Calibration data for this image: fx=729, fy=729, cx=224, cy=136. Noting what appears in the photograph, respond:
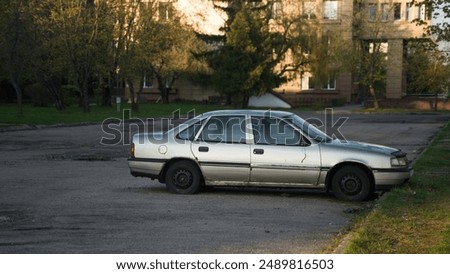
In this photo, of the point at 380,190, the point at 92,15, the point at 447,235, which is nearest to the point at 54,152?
the point at 380,190

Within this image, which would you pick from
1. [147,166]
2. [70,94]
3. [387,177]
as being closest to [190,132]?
[147,166]

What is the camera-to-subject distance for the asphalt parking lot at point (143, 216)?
829 centimetres

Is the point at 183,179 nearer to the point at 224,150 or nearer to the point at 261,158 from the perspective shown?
the point at 224,150

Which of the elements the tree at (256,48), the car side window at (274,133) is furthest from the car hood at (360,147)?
the tree at (256,48)

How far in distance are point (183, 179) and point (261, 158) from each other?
1.42m

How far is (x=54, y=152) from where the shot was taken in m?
20.9

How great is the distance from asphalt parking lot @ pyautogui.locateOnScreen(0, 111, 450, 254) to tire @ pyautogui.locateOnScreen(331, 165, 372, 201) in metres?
0.19

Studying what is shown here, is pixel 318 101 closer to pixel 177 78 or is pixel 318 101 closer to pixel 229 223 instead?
pixel 177 78

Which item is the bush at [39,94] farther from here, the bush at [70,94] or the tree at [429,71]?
the tree at [429,71]

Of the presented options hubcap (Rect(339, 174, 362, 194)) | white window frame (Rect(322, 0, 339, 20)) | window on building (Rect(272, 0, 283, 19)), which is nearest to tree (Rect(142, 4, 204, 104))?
window on building (Rect(272, 0, 283, 19))

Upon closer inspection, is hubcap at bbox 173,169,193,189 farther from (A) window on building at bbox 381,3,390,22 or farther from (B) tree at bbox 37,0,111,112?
(A) window on building at bbox 381,3,390,22

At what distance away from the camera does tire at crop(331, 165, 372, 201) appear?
473 inches

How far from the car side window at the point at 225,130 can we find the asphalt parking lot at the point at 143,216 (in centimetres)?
98

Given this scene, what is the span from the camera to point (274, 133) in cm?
1241
